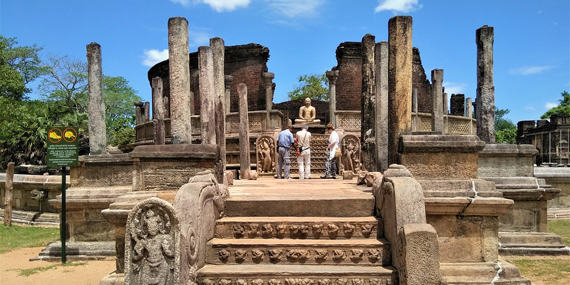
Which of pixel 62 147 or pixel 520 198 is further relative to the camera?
pixel 520 198

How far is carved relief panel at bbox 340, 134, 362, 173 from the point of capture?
1289 centimetres

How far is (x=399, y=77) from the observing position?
6.45 meters

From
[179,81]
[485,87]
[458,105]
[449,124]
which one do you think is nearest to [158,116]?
[179,81]

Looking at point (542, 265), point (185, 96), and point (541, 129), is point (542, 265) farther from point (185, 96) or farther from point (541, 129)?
point (541, 129)

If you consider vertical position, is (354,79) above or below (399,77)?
above

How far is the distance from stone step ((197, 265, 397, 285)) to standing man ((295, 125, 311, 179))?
6492mm

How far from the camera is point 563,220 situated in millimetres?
11898

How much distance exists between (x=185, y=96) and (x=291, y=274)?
366 centimetres

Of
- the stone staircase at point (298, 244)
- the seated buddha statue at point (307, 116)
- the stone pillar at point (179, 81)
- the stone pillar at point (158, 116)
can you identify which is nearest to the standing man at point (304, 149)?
the stone pillar at point (179, 81)

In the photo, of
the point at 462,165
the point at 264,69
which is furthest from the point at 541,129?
the point at 462,165

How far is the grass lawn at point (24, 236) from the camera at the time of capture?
9576 mm

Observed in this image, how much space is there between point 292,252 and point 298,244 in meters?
0.10

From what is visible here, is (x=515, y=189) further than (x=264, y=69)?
No

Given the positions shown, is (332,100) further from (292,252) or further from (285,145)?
(292,252)
